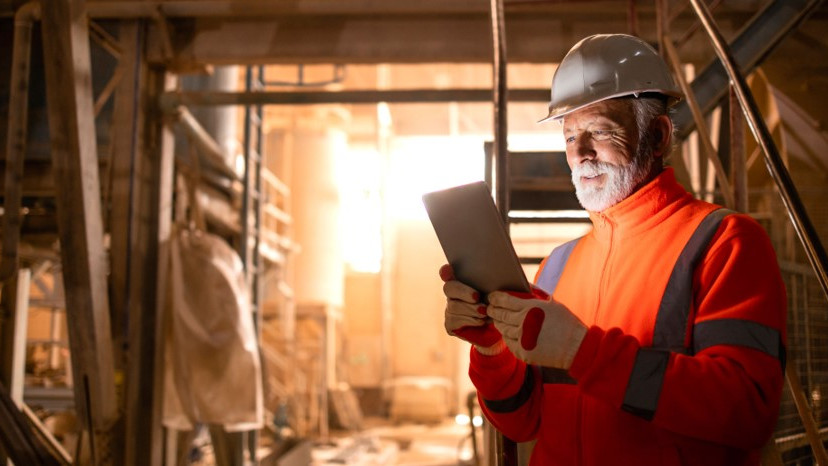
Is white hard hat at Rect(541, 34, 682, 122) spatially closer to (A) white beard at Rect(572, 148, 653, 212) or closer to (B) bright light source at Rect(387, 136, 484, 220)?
(A) white beard at Rect(572, 148, 653, 212)

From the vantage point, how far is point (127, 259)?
15.0 ft

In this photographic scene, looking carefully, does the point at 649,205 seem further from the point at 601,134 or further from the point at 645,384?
the point at 645,384

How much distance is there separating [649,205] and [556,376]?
580 mm

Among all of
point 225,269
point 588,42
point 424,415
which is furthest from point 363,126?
point 588,42

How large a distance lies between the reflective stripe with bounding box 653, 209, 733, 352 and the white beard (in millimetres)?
244

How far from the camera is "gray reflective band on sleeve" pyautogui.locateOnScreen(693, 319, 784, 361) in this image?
5.08 feet

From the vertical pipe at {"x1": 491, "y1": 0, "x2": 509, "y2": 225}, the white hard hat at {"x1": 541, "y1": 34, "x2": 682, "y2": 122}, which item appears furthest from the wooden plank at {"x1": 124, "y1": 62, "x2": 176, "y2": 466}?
the white hard hat at {"x1": 541, "y1": 34, "x2": 682, "y2": 122}

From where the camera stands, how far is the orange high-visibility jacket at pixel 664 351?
1526 mm

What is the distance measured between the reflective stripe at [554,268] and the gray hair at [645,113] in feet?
1.50

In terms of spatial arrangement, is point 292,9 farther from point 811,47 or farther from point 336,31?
point 811,47

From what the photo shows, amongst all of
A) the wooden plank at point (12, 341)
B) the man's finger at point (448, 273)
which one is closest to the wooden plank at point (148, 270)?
the wooden plank at point (12, 341)

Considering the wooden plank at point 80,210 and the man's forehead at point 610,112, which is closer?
the man's forehead at point 610,112

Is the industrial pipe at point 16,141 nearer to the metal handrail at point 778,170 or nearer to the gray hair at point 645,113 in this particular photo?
the gray hair at point 645,113

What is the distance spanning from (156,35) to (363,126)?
41.7ft
